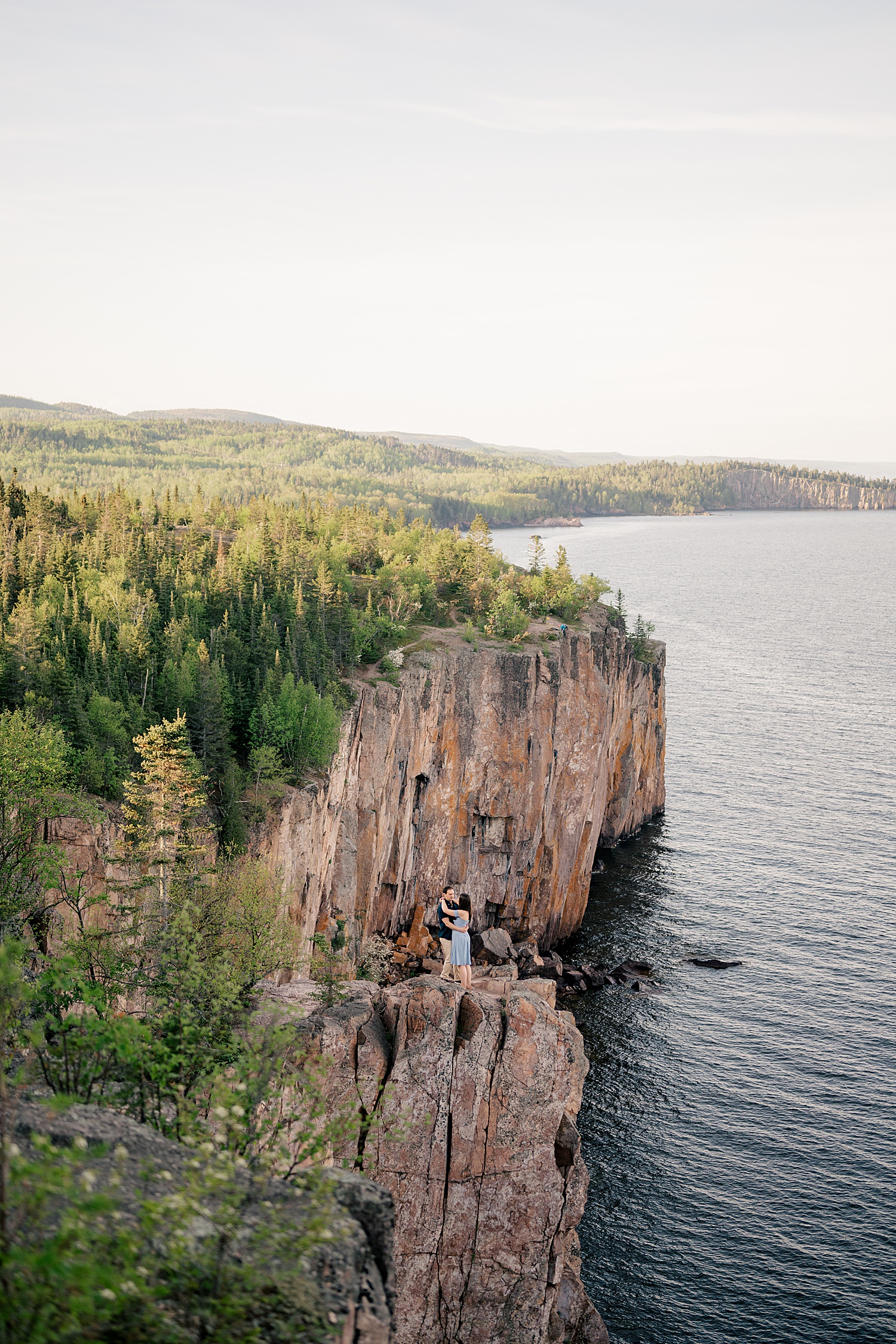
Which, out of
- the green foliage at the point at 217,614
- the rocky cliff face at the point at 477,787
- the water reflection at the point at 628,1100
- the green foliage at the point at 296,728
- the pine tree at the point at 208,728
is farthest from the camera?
the rocky cliff face at the point at 477,787

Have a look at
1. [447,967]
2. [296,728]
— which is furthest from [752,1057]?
[296,728]

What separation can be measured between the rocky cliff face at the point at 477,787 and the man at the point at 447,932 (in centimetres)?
2220

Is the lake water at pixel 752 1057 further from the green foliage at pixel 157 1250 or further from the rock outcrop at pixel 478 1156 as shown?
the green foliage at pixel 157 1250

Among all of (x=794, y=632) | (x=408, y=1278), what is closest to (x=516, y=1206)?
(x=408, y=1278)

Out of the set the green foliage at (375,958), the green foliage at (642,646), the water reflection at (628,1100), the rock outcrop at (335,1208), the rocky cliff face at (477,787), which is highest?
the green foliage at (642,646)

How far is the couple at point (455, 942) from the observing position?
32500 millimetres

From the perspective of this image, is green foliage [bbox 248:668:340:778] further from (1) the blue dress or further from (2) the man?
(1) the blue dress

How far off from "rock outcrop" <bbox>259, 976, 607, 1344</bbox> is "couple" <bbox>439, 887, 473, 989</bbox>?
0.95 metres

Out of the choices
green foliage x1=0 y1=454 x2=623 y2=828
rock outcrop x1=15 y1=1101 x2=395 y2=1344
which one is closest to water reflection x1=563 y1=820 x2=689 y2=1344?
green foliage x1=0 y1=454 x2=623 y2=828

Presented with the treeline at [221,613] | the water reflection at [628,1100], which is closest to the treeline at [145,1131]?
the treeline at [221,613]

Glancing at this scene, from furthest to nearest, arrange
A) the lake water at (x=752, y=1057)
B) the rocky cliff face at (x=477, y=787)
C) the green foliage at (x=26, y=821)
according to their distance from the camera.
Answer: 1. the rocky cliff face at (x=477, y=787)
2. the lake water at (x=752, y=1057)
3. the green foliage at (x=26, y=821)

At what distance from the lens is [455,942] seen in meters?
33.5

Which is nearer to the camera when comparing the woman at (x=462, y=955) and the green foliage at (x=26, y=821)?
the green foliage at (x=26, y=821)

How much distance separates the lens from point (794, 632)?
170 meters
